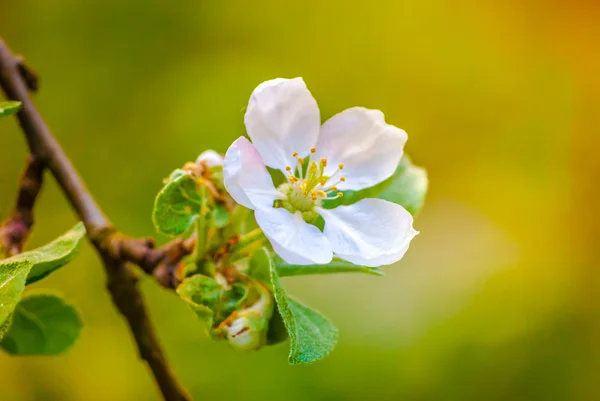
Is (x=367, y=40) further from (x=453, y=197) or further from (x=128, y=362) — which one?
(x=128, y=362)

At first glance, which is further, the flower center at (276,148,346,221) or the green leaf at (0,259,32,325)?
the flower center at (276,148,346,221)

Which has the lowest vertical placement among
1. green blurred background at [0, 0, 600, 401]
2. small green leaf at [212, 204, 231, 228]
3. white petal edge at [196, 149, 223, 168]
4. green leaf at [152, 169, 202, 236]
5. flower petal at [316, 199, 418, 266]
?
green blurred background at [0, 0, 600, 401]

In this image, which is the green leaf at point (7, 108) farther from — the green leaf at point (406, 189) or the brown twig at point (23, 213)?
the green leaf at point (406, 189)

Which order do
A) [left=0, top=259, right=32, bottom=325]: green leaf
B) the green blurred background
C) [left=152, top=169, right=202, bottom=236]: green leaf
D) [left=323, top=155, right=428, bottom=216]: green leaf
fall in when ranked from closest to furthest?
[left=0, top=259, right=32, bottom=325]: green leaf, [left=152, top=169, right=202, bottom=236]: green leaf, [left=323, top=155, right=428, bottom=216]: green leaf, the green blurred background

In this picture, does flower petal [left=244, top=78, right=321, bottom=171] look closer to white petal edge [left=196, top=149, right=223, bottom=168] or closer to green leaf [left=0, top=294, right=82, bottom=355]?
white petal edge [left=196, top=149, right=223, bottom=168]

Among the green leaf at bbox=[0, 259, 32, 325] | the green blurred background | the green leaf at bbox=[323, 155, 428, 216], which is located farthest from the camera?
the green blurred background

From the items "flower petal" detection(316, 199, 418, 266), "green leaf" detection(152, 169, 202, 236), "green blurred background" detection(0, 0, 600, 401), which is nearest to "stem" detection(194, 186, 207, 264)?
"green leaf" detection(152, 169, 202, 236)
